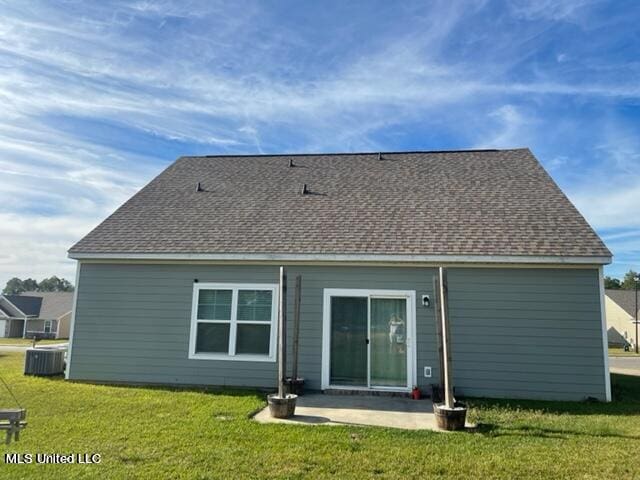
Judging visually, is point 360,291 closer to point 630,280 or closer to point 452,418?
point 452,418

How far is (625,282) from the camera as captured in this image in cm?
7281

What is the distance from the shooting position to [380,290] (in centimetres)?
920

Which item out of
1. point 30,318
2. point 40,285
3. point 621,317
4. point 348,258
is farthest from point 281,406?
point 40,285

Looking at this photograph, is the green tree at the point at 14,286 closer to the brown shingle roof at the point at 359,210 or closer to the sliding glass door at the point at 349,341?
the brown shingle roof at the point at 359,210

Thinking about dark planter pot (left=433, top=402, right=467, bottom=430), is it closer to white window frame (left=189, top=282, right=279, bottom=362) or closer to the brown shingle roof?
the brown shingle roof

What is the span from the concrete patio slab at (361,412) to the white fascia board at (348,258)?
9.06ft

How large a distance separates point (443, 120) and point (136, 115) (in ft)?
27.7

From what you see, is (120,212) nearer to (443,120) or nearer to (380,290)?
(380,290)

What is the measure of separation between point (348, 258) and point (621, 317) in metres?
42.6

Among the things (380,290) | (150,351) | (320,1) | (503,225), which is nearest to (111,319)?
(150,351)

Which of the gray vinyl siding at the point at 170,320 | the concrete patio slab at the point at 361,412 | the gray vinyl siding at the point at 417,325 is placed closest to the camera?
the concrete patio slab at the point at 361,412

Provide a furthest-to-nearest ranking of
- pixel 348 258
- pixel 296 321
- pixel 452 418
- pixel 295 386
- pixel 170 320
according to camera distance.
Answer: pixel 170 320, pixel 348 258, pixel 296 321, pixel 295 386, pixel 452 418

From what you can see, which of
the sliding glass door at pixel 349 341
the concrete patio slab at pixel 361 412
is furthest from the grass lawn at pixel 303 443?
the sliding glass door at pixel 349 341

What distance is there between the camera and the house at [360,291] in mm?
8664
